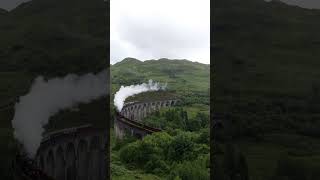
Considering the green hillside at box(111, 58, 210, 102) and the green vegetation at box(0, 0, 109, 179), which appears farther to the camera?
the green hillside at box(111, 58, 210, 102)

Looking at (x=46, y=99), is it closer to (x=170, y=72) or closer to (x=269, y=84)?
(x=269, y=84)

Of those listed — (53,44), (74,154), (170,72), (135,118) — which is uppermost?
(170,72)

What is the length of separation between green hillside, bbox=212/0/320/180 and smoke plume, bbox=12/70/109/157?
178 inches

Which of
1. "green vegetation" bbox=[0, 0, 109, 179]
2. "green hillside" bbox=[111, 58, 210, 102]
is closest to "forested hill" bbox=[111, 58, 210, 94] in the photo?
"green hillside" bbox=[111, 58, 210, 102]

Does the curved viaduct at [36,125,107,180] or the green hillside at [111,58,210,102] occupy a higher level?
the green hillside at [111,58,210,102]

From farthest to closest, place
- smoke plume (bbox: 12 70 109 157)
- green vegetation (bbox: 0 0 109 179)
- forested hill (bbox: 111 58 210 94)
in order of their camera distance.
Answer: forested hill (bbox: 111 58 210 94)
green vegetation (bbox: 0 0 109 179)
smoke plume (bbox: 12 70 109 157)

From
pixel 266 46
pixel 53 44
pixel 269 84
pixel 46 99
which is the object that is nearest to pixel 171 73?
pixel 53 44

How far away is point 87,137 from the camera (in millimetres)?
16406

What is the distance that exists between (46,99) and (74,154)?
2.31 m

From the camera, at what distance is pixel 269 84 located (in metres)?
15.6

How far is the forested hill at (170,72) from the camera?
116250 millimetres

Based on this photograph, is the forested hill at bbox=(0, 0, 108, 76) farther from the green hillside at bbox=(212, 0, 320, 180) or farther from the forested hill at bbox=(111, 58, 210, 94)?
the forested hill at bbox=(111, 58, 210, 94)

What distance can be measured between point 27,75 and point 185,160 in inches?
895

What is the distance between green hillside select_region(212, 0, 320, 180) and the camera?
50.9ft
